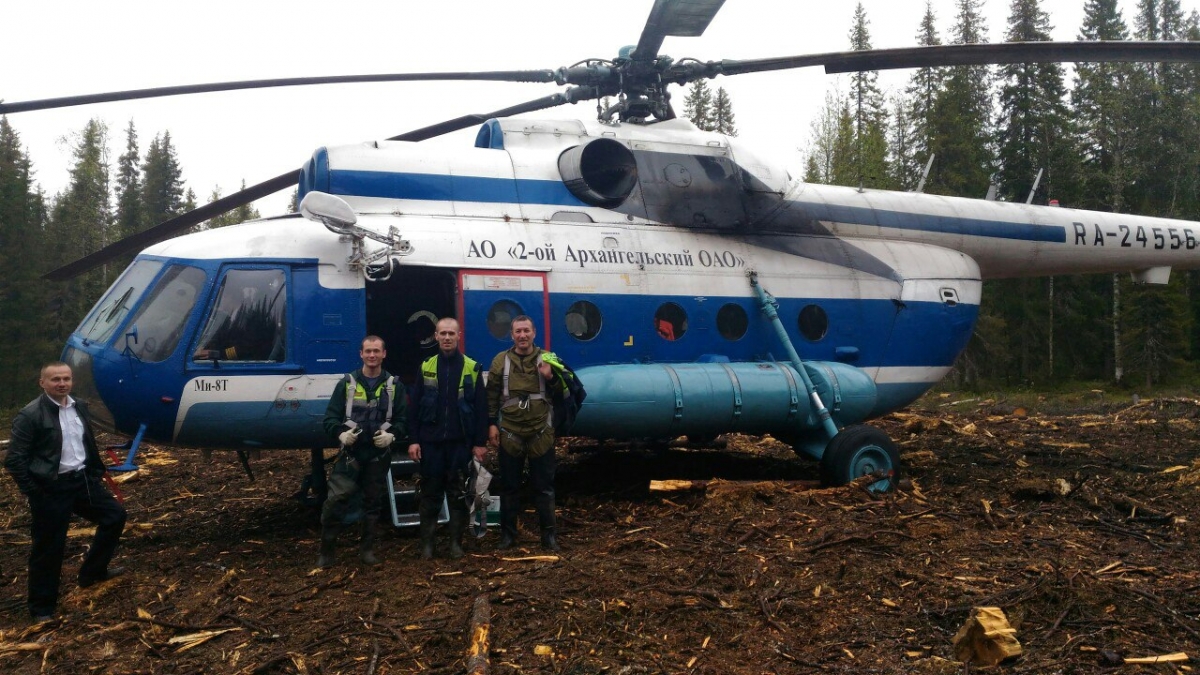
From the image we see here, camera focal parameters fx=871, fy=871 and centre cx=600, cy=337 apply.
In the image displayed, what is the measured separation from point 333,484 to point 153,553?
2018mm

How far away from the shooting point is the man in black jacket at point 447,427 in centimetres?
675

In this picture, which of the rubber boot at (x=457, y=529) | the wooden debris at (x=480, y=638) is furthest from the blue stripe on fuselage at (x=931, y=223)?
the wooden debris at (x=480, y=638)

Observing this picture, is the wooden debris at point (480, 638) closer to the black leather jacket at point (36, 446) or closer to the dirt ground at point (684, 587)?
the dirt ground at point (684, 587)

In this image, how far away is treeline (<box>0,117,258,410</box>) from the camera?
114ft

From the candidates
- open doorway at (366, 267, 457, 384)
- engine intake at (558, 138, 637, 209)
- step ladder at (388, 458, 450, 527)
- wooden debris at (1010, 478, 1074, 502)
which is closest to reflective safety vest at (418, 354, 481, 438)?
step ladder at (388, 458, 450, 527)

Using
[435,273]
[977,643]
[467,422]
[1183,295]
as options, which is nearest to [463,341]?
[435,273]

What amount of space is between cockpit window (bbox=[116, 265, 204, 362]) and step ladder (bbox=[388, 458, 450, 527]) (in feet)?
6.94

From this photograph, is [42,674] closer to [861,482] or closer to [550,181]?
[550,181]

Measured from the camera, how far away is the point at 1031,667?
4.42m

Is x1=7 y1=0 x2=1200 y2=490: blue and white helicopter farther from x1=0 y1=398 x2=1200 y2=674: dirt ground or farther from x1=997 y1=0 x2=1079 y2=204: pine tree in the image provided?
x1=997 y1=0 x2=1079 y2=204: pine tree

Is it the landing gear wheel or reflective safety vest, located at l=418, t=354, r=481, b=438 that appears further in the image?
the landing gear wheel

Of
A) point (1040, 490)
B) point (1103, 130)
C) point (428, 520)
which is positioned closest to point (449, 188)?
point (428, 520)

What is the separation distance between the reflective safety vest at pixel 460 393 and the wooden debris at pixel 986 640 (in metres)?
3.75

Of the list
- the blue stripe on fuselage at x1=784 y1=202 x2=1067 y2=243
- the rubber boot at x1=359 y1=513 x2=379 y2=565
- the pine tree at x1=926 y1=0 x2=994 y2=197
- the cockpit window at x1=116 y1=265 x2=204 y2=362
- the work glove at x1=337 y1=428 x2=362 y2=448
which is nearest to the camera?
the work glove at x1=337 y1=428 x2=362 y2=448
